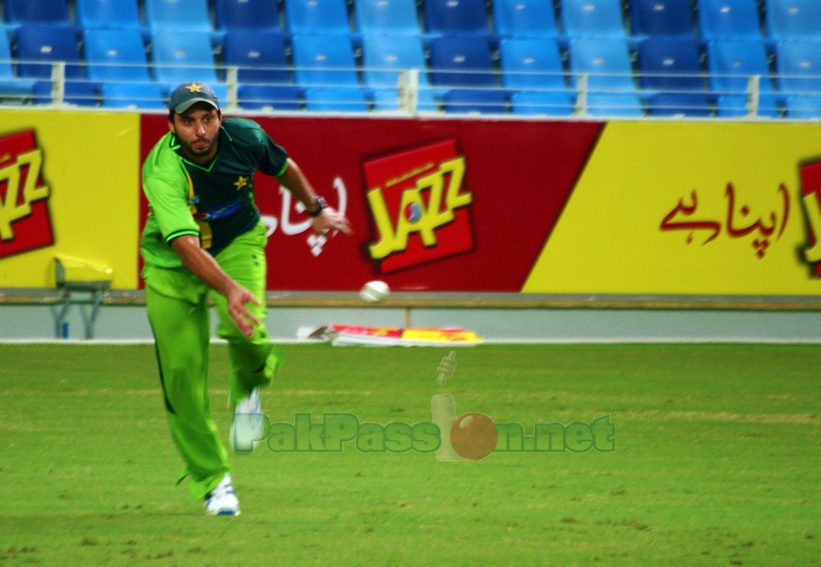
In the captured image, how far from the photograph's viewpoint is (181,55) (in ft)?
51.9

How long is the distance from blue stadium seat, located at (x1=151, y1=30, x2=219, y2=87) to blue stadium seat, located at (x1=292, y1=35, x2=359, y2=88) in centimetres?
118

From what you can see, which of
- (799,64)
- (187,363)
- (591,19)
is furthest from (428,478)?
(799,64)

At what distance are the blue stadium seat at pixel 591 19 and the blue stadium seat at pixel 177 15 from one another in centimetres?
521

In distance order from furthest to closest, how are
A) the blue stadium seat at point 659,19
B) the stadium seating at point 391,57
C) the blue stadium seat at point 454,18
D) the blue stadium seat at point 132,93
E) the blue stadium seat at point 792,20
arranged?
the blue stadium seat at point 792,20, the blue stadium seat at point 659,19, the blue stadium seat at point 454,18, the stadium seating at point 391,57, the blue stadium seat at point 132,93

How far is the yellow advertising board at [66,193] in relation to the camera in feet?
43.5

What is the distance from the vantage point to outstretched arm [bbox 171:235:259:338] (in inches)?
197

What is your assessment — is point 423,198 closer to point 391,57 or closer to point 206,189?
point 391,57

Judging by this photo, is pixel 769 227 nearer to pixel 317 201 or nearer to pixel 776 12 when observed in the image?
pixel 776 12

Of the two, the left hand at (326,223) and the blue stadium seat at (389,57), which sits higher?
the blue stadium seat at (389,57)

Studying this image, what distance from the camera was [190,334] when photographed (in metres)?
5.70

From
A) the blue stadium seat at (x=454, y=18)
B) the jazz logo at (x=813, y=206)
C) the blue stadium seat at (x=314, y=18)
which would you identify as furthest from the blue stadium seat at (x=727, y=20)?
the blue stadium seat at (x=314, y=18)

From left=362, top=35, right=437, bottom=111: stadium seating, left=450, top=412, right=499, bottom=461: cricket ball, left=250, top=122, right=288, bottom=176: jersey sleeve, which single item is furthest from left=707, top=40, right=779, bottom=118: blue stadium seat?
left=250, top=122, right=288, bottom=176: jersey sleeve

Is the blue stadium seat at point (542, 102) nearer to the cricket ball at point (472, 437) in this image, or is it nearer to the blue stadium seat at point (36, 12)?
the blue stadium seat at point (36, 12)

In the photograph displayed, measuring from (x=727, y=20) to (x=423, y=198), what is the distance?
6735 millimetres
